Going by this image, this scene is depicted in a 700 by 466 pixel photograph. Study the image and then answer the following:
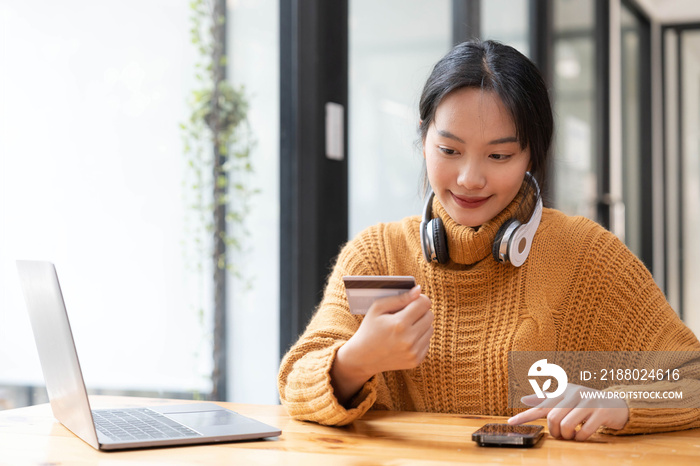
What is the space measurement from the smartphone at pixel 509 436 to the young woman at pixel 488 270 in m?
0.32

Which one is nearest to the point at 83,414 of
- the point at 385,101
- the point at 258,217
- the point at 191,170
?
the point at 191,170

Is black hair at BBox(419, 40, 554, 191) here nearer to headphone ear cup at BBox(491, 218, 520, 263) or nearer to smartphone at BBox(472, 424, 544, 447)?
headphone ear cup at BBox(491, 218, 520, 263)

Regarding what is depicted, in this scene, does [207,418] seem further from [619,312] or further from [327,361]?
[619,312]

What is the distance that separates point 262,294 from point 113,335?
0.44 m

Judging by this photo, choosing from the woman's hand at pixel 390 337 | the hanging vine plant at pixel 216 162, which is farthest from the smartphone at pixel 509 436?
the hanging vine plant at pixel 216 162

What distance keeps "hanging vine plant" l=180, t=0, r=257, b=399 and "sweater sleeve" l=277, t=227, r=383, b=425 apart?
544 mm

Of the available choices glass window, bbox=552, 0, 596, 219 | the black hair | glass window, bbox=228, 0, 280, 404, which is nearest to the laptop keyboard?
the black hair

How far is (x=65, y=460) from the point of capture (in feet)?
2.89

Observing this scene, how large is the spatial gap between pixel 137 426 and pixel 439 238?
2.04ft

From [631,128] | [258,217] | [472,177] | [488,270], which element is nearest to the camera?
[472,177]

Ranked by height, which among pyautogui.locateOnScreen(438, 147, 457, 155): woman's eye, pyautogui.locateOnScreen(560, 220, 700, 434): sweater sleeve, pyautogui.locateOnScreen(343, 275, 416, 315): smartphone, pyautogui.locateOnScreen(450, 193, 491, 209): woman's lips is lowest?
pyautogui.locateOnScreen(560, 220, 700, 434): sweater sleeve

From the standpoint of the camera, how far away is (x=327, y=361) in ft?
3.66

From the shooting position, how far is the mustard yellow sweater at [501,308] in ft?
4.36

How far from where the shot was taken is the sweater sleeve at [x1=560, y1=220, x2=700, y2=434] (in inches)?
50.2
